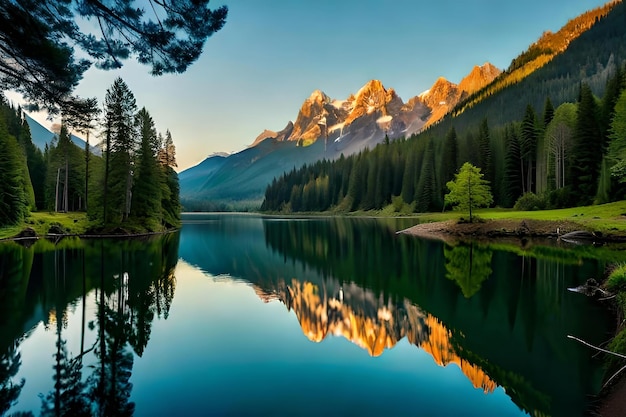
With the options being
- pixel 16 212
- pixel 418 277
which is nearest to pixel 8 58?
pixel 418 277

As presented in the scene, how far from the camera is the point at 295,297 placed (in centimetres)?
2070

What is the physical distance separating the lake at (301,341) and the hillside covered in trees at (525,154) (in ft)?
117

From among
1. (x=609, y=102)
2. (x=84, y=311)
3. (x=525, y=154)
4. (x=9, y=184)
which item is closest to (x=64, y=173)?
(x=9, y=184)

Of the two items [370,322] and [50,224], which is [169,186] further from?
[370,322]

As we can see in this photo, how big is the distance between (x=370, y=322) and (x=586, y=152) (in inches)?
2296

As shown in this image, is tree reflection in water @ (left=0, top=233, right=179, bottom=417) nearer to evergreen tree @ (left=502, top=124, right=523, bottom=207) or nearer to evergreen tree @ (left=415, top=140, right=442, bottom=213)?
evergreen tree @ (left=502, top=124, right=523, bottom=207)

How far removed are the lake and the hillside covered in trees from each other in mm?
35743

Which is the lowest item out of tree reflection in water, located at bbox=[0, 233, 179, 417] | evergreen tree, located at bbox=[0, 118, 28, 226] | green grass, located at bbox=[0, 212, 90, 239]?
tree reflection in water, located at bbox=[0, 233, 179, 417]

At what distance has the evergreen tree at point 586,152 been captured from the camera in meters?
57.5

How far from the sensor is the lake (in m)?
9.26

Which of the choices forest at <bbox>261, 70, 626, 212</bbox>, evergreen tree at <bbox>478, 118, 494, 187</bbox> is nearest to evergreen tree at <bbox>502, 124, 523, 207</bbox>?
forest at <bbox>261, 70, 626, 212</bbox>

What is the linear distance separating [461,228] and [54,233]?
52.9 meters

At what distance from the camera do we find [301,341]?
14.1 meters

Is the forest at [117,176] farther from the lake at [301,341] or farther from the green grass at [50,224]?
the lake at [301,341]
